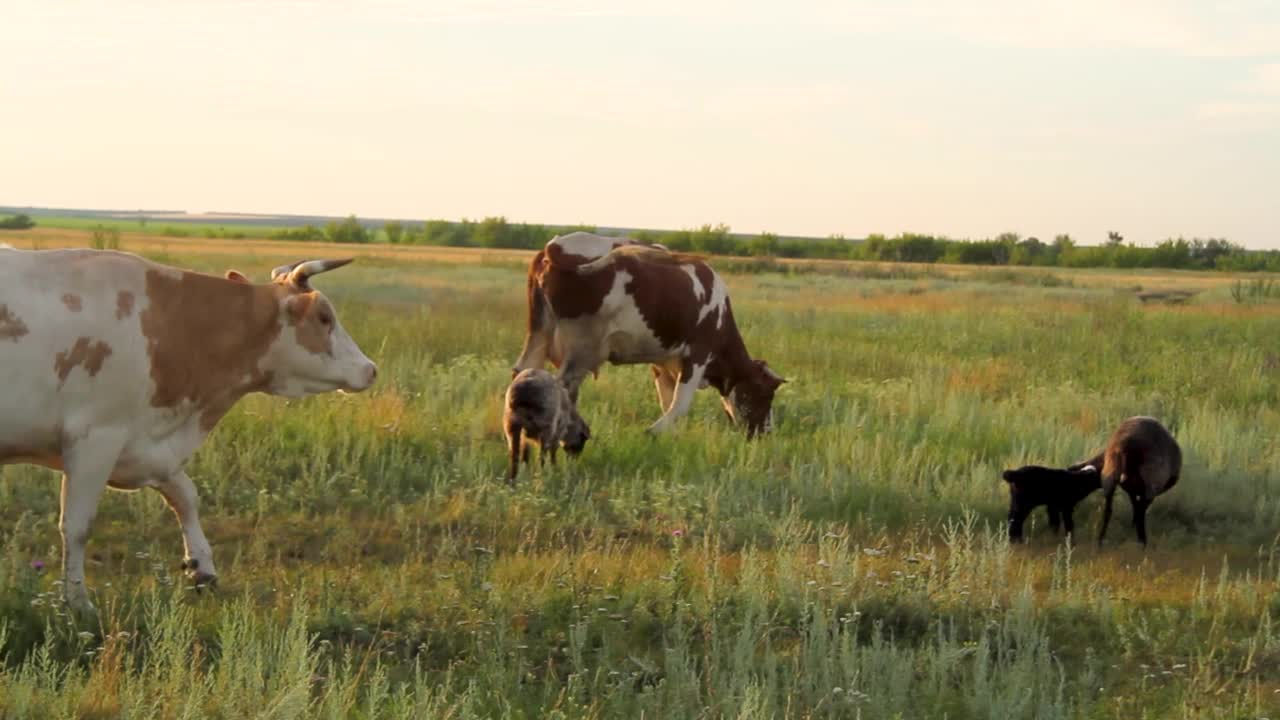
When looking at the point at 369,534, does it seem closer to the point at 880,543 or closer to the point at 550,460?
the point at 550,460

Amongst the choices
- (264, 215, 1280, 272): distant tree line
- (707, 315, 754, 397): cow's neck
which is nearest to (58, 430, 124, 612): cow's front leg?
(707, 315, 754, 397): cow's neck

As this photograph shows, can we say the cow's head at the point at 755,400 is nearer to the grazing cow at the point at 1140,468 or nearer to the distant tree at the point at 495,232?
the grazing cow at the point at 1140,468

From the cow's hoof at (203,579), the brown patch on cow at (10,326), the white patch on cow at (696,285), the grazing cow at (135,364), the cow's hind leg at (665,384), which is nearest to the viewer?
the brown patch on cow at (10,326)

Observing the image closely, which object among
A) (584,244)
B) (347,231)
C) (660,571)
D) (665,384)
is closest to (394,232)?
(347,231)

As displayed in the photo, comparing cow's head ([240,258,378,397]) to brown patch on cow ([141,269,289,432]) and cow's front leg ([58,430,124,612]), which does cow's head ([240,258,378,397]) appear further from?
cow's front leg ([58,430,124,612])

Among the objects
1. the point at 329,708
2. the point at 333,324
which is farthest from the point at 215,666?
the point at 333,324

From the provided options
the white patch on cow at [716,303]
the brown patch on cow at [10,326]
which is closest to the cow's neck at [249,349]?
the brown patch on cow at [10,326]

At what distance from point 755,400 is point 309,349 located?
5.70 metres

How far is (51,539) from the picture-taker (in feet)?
26.9

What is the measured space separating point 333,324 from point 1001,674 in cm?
395

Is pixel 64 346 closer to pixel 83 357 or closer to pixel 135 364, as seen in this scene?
pixel 83 357

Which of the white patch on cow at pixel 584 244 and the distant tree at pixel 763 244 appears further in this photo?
the distant tree at pixel 763 244

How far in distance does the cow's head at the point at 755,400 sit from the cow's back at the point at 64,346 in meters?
6.53

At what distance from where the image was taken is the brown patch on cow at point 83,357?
649cm
